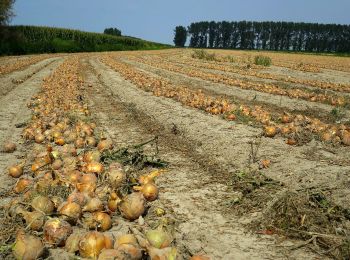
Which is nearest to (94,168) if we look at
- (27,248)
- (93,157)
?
(93,157)

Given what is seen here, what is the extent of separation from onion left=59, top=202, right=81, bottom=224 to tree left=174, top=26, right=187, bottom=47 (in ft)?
365

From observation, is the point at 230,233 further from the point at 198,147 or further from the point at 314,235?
the point at 198,147

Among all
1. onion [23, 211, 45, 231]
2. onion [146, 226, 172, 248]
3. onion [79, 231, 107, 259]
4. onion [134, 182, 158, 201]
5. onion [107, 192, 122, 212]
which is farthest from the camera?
onion [134, 182, 158, 201]

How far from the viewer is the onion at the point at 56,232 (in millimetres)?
2941

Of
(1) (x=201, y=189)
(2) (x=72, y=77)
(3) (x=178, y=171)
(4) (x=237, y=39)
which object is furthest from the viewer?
(4) (x=237, y=39)

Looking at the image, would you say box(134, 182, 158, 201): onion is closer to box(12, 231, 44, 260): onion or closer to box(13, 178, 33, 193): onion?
box(13, 178, 33, 193): onion

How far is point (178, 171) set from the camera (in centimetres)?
492

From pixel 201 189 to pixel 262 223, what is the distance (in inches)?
39.6

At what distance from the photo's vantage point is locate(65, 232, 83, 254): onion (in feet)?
9.30

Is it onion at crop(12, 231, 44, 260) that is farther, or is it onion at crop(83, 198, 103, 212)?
onion at crop(83, 198, 103, 212)

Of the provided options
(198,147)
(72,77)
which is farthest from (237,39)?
(198,147)

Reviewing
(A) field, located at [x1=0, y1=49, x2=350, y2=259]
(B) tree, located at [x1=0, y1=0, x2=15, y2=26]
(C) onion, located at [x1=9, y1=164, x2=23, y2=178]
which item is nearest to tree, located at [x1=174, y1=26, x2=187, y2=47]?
(B) tree, located at [x1=0, y1=0, x2=15, y2=26]

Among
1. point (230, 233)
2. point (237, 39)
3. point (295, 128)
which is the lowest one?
point (230, 233)

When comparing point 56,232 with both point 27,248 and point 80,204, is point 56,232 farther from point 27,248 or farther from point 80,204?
point 80,204
